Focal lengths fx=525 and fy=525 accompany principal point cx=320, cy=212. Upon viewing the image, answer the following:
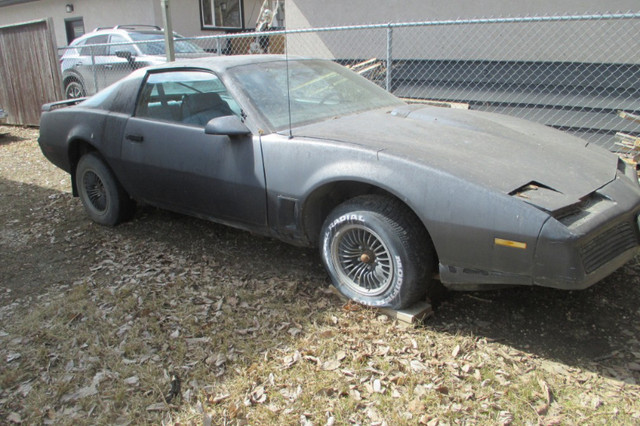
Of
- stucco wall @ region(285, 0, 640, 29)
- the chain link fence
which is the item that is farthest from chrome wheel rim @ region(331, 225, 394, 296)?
stucco wall @ region(285, 0, 640, 29)

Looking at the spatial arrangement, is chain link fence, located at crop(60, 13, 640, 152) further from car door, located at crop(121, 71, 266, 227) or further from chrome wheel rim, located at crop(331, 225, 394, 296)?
chrome wheel rim, located at crop(331, 225, 394, 296)

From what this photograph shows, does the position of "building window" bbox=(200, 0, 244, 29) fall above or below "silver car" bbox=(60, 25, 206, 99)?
above

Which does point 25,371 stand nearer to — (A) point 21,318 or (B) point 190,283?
(A) point 21,318

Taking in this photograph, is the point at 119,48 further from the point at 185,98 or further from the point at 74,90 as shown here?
the point at 185,98

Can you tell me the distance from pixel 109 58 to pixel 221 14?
8557mm

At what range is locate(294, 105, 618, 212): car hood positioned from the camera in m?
2.74

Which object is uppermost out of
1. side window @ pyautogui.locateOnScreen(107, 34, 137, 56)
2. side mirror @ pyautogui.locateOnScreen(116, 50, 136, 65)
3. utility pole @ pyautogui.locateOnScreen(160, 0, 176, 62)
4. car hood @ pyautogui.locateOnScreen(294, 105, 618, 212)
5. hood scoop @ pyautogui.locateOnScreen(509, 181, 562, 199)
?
utility pole @ pyautogui.locateOnScreen(160, 0, 176, 62)

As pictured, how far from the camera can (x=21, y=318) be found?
3.47 m

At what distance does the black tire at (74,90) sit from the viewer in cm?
1142

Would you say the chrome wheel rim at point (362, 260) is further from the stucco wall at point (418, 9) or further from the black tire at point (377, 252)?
the stucco wall at point (418, 9)

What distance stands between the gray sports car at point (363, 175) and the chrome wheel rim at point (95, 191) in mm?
122

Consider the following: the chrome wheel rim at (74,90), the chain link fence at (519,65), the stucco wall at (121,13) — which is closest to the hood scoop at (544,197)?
the chain link fence at (519,65)

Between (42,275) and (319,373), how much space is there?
8.50 feet

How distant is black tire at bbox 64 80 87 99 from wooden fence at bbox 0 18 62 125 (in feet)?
2.53
